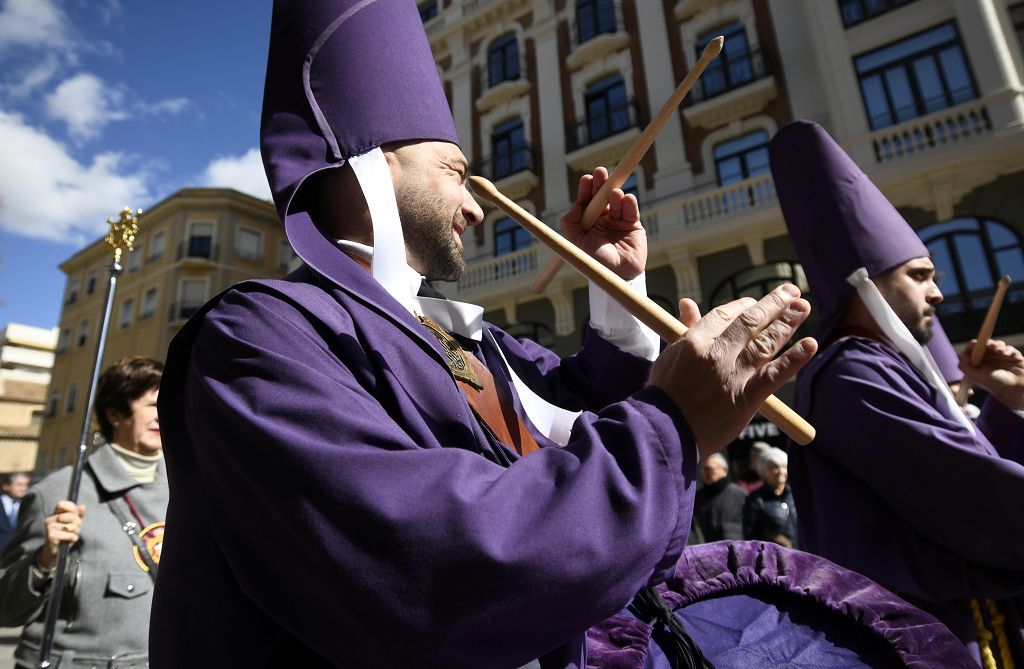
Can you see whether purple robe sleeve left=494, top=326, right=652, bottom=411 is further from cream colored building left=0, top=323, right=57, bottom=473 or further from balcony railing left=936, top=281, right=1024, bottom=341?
cream colored building left=0, top=323, right=57, bottom=473

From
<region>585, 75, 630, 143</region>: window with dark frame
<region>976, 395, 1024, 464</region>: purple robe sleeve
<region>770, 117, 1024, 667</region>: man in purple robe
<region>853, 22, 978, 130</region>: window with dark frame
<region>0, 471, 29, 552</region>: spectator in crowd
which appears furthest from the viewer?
<region>585, 75, 630, 143</region>: window with dark frame

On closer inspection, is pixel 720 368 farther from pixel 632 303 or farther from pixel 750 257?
pixel 750 257

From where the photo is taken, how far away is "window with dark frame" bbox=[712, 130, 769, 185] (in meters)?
12.7

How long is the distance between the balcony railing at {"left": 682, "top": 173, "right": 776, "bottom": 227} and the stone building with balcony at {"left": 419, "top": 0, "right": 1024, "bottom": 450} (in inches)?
1.6

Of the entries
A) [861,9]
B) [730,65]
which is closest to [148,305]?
[730,65]

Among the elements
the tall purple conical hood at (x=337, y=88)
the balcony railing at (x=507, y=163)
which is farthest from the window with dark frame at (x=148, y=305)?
the tall purple conical hood at (x=337, y=88)

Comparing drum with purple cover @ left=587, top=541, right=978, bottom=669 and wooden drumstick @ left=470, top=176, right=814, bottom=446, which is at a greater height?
wooden drumstick @ left=470, top=176, right=814, bottom=446

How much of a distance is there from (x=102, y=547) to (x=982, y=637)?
322cm

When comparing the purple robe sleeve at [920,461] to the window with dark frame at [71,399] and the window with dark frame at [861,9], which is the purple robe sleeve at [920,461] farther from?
the window with dark frame at [71,399]

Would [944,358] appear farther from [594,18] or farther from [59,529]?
[594,18]

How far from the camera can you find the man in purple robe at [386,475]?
0.80 m

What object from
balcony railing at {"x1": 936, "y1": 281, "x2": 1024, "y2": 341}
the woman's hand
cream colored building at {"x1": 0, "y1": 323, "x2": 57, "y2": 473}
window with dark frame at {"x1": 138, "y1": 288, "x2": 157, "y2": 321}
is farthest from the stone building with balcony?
cream colored building at {"x1": 0, "y1": 323, "x2": 57, "y2": 473}

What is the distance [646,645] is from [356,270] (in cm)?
90

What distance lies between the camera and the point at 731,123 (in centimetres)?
1309
